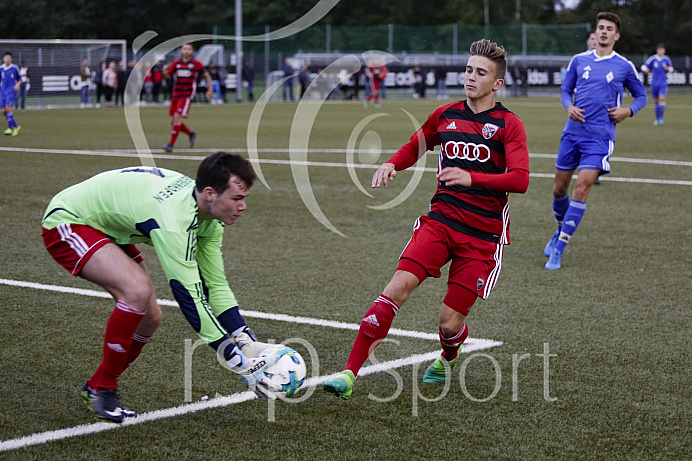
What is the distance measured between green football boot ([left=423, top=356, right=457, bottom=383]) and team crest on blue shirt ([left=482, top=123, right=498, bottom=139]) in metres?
1.44

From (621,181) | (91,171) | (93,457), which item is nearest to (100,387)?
(93,457)

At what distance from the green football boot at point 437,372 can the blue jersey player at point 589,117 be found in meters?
3.51

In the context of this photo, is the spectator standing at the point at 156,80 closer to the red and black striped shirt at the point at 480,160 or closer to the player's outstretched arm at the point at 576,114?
the player's outstretched arm at the point at 576,114

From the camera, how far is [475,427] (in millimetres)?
4605

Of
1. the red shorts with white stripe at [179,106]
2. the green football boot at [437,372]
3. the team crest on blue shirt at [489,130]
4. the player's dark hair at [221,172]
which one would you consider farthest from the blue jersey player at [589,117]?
the red shorts with white stripe at [179,106]

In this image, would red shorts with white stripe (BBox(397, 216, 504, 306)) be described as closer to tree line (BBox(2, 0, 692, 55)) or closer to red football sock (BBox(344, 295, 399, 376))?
red football sock (BBox(344, 295, 399, 376))

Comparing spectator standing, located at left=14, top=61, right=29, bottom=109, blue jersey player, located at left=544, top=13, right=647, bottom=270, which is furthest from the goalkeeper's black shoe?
spectator standing, located at left=14, top=61, right=29, bottom=109

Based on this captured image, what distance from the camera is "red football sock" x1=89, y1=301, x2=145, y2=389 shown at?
445cm

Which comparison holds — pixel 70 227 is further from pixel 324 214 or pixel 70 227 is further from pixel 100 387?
Result: pixel 324 214

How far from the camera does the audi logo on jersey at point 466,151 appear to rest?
5148 mm

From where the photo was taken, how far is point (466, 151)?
5195 millimetres

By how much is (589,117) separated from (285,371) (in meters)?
5.92

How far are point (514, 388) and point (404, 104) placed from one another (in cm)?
3576

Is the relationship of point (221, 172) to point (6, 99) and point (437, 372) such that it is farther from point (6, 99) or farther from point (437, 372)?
point (6, 99)
